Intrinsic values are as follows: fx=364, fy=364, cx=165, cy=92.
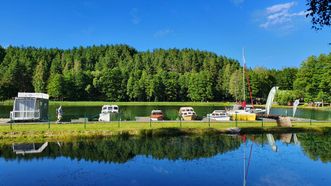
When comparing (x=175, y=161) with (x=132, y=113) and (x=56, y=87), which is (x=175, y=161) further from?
(x=56, y=87)

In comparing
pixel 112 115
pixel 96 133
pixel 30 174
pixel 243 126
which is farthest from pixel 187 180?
pixel 112 115

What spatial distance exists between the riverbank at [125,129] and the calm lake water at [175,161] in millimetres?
1648

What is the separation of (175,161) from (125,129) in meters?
12.2

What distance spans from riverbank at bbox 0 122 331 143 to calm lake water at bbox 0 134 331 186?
5.41ft

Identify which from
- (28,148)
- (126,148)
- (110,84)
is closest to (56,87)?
(110,84)

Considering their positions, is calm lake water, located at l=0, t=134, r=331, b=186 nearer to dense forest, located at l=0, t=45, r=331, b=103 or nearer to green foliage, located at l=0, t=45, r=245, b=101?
dense forest, located at l=0, t=45, r=331, b=103

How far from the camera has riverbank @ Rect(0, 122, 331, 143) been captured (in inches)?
1475

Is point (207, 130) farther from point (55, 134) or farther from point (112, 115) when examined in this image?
point (112, 115)

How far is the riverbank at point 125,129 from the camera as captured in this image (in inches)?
1475

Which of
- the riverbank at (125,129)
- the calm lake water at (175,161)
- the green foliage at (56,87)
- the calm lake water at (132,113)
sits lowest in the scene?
the calm lake water at (175,161)

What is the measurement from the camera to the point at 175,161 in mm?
30328

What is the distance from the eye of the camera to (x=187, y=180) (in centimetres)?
2384

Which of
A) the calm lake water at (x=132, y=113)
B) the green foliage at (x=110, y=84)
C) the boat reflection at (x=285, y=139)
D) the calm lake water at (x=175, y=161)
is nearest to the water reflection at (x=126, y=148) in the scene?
the calm lake water at (x=175, y=161)

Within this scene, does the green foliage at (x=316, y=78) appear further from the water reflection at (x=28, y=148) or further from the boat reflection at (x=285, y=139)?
the water reflection at (x=28, y=148)
